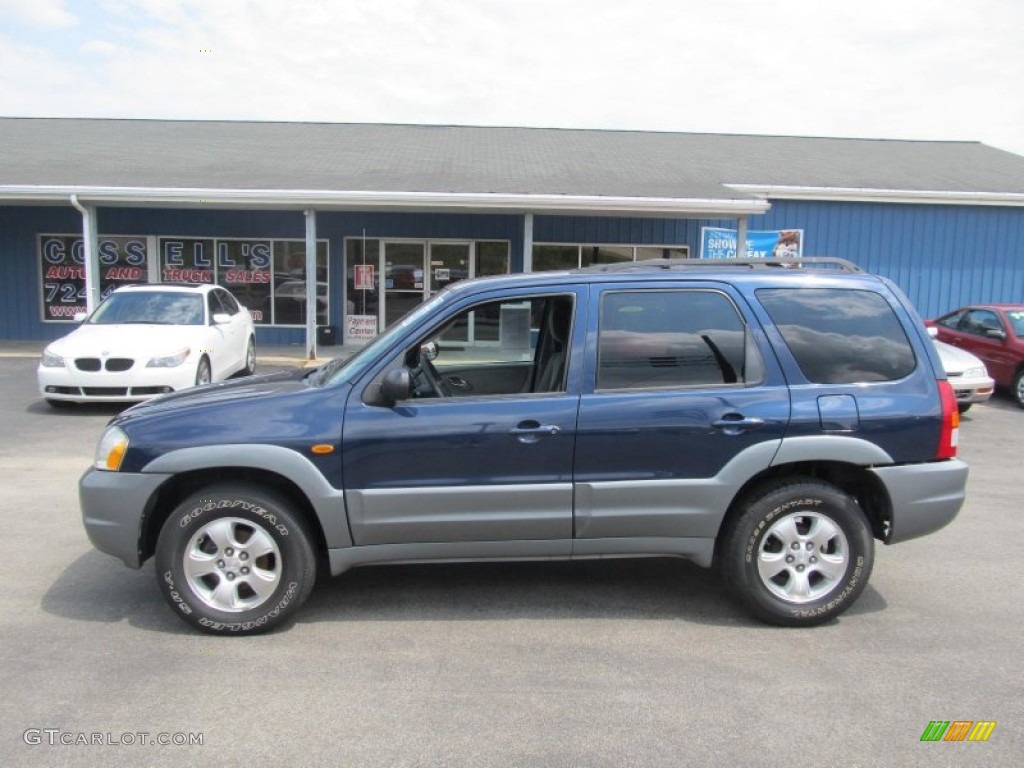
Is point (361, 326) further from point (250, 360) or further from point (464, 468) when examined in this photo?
point (464, 468)

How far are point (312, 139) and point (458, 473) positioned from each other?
59.6ft

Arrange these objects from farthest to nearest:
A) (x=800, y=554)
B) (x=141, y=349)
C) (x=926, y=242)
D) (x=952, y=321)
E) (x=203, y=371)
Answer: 1. (x=926, y=242)
2. (x=952, y=321)
3. (x=203, y=371)
4. (x=141, y=349)
5. (x=800, y=554)

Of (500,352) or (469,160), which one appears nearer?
(500,352)

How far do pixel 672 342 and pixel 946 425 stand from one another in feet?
4.79

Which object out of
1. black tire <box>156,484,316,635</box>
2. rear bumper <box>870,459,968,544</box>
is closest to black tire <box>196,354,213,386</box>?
black tire <box>156,484,316,635</box>

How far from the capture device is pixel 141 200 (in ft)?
45.7

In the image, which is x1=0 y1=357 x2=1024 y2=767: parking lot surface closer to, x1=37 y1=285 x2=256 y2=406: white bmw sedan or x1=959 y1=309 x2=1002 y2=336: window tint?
x1=37 y1=285 x2=256 y2=406: white bmw sedan

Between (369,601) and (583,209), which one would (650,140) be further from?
(369,601)

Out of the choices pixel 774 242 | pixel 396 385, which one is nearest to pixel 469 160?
pixel 774 242

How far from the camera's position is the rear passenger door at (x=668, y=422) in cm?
395

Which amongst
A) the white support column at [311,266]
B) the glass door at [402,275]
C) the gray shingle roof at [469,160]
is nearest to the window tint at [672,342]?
the gray shingle roof at [469,160]

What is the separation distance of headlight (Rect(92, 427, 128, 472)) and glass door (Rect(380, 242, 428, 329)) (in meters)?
13.4

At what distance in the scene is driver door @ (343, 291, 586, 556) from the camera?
3875 mm

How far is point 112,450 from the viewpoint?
3.93m
